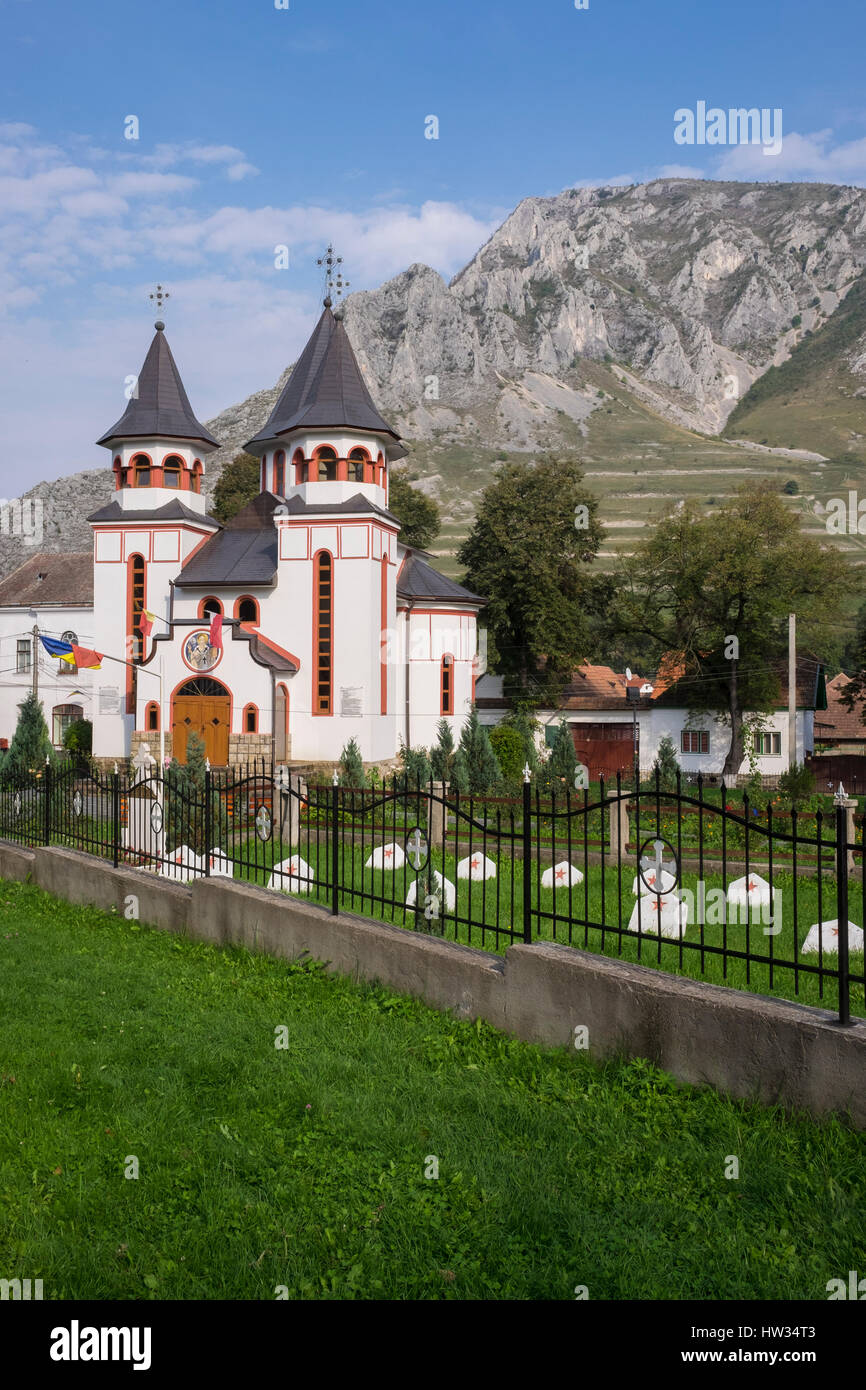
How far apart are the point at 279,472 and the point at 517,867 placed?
25.4 meters

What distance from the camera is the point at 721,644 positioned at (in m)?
38.2

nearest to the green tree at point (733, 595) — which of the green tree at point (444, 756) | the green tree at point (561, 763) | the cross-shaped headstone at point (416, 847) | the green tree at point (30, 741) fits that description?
the green tree at point (444, 756)

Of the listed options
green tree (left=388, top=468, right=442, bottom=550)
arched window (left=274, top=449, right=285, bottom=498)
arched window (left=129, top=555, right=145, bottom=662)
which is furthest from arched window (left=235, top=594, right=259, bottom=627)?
green tree (left=388, top=468, right=442, bottom=550)

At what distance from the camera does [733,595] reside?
37.3 metres

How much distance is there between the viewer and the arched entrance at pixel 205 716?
29953mm

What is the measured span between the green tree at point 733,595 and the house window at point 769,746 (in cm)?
126

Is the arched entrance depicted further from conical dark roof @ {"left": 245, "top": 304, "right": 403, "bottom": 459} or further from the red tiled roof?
the red tiled roof

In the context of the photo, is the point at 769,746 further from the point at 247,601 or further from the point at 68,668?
the point at 68,668

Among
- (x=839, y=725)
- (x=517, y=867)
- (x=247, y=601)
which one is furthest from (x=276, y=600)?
(x=839, y=725)

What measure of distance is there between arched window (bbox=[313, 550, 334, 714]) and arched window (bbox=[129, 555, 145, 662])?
626 centimetres

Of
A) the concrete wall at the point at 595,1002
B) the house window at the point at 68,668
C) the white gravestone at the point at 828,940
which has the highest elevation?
the house window at the point at 68,668

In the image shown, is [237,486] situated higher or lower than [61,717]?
higher

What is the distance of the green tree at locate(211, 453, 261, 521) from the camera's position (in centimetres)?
4562

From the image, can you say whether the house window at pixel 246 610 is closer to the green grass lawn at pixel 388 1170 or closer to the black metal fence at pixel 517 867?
the black metal fence at pixel 517 867
